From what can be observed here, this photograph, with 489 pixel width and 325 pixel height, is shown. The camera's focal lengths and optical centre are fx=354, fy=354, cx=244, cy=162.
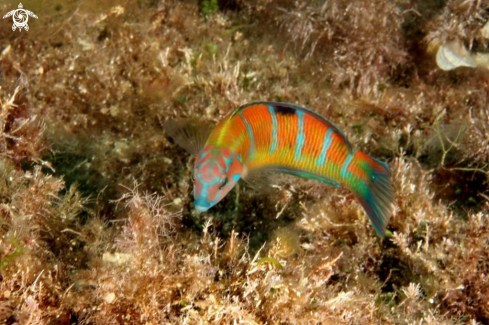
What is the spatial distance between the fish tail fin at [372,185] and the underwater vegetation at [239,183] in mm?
533

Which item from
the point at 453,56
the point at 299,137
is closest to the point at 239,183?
the point at 299,137

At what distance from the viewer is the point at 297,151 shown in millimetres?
3340

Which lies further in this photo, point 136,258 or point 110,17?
point 110,17

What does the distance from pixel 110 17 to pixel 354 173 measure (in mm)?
4121

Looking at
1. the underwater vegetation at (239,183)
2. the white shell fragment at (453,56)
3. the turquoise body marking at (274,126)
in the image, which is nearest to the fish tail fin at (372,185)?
the underwater vegetation at (239,183)

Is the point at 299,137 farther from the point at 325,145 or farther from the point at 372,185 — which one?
the point at 372,185

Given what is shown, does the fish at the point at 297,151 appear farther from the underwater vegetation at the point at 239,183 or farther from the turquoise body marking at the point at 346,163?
the underwater vegetation at the point at 239,183

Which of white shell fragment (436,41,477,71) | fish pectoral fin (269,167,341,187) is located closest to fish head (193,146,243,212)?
fish pectoral fin (269,167,341,187)

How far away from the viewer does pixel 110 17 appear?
16.9 ft

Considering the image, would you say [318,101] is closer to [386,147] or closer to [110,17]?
[386,147]

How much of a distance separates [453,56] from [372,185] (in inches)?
106

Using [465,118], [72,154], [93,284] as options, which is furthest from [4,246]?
[465,118]

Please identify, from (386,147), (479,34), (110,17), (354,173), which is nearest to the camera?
(354,173)

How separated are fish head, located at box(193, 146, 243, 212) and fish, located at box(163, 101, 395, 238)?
31 millimetres
